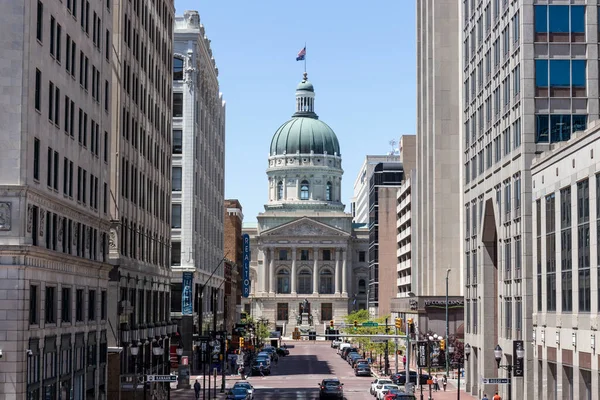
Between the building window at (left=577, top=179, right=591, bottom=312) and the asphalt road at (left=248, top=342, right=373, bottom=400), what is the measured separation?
3306 centimetres

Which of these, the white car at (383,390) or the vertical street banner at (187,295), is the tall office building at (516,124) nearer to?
the white car at (383,390)

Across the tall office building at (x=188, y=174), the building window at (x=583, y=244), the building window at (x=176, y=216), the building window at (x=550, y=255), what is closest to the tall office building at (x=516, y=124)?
the building window at (x=550, y=255)

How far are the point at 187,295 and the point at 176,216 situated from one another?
7.23 metres

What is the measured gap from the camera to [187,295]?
10325cm

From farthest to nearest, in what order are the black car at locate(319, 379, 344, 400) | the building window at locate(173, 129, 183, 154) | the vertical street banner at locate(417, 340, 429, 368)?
the building window at locate(173, 129, 183, 154) < the vertical street banner at locate(417, 340, 429, 368) < the black car at locate(319, 379, 344, 400)

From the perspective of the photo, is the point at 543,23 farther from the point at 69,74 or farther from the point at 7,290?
the point at 7,290

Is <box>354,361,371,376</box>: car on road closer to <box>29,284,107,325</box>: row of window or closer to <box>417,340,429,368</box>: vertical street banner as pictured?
<box>417,340,429,368</box>: vertical street banner

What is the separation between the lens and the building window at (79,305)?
174ft

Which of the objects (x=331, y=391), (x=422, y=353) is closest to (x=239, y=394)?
(x=331, y=391)

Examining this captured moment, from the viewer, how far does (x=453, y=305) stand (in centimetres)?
11469

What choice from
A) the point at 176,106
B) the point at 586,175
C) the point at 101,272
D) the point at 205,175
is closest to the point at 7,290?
the point at 101,272

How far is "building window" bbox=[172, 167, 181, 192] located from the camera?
10650 centimetres

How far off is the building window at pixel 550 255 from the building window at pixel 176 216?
5094 centimetres

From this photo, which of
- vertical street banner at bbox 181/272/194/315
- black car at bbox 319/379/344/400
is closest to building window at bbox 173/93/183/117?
vertical street banner at bbox 181/272/194/315
